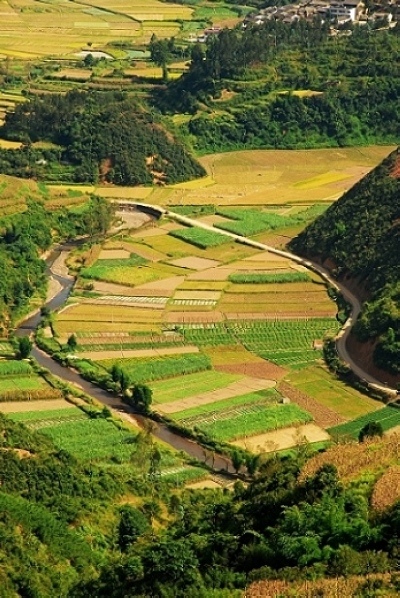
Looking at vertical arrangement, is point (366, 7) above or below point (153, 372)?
above

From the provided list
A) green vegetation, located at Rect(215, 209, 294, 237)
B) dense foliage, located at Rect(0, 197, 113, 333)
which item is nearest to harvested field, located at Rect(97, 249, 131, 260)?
dense foliage, located at Rect(0, 197, 113, 333)

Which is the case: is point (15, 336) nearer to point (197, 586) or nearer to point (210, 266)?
point (210, 266)

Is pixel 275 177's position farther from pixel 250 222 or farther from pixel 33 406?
pixel 33 406

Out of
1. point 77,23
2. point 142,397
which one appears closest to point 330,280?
point 142,397

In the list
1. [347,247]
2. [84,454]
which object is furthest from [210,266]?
[84,454]

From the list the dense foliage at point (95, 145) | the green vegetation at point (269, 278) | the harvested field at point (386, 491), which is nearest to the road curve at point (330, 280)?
the green vegetation at point (269, 278)
